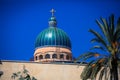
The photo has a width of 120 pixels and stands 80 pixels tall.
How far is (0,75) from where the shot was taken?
40938 millimetres

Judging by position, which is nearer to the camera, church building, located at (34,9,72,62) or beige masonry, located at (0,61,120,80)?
beige masonry, located at (0,61,120,80)

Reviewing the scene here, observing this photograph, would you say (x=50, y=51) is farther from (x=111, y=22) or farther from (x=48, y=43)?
(x=111, y=22)

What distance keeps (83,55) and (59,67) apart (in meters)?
11.6

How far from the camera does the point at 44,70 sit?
1719 inches

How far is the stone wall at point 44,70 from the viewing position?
42.9 metres

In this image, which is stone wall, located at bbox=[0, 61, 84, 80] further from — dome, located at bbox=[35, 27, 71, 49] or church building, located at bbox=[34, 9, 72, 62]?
dome, located at bbox=[35, 27, 71, 49]

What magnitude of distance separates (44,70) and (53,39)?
15.1 metres

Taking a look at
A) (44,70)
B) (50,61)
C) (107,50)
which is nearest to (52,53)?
(50,61)

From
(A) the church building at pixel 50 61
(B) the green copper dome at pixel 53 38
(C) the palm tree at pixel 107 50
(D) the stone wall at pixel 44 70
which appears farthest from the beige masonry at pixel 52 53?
(C) the palm tree at pixel 107 50

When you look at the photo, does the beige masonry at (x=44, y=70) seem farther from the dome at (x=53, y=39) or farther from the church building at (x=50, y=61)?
the dome at (x=53, y=39)

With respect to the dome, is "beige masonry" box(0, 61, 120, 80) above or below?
below

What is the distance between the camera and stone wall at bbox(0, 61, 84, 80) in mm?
42906

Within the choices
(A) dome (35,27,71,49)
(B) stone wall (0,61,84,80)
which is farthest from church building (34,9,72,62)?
(B) stone wall (0,61,84,80)

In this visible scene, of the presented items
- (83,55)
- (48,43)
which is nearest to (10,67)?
(83,55)
